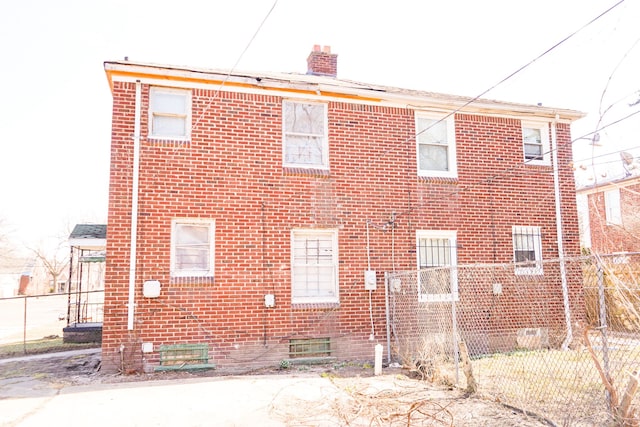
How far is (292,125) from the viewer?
10.9 m

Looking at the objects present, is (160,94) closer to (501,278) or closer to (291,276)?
(291,276)

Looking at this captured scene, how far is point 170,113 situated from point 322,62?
16.4 feet

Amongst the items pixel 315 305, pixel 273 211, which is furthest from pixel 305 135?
pixel 315 305

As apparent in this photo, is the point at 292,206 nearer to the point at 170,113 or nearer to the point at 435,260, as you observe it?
the point at 170,113

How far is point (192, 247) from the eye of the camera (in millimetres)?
9961

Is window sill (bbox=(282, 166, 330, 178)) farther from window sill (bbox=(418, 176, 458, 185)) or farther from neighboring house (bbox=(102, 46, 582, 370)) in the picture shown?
window sill (bbox=(418, 176, 458, 185))

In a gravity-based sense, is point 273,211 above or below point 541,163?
below

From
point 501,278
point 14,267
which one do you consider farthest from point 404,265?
point 14,267

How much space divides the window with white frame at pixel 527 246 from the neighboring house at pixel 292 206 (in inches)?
1.4

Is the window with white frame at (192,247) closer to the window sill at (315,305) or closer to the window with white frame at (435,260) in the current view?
the window sill at (315,305)

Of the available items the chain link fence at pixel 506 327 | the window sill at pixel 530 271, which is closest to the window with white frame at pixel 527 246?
the window sill at pixel 530 271

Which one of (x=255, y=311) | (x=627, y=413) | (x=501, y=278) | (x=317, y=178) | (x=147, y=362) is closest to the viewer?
(x=627, y=413)

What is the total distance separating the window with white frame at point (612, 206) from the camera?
2459 centimetres

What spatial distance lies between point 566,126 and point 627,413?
9.33 metres
